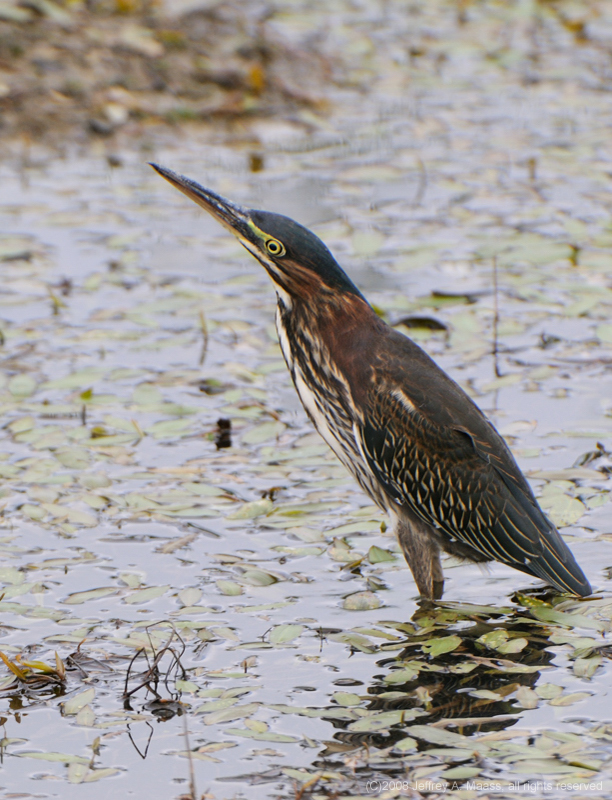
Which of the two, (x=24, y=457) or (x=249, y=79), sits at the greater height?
(x=249, y=79)

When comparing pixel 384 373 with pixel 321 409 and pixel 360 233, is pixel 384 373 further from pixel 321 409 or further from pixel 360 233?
pixel 360 233

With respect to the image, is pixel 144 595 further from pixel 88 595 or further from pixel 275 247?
pixel 275 247

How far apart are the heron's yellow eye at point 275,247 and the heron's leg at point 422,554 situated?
1.17 metres

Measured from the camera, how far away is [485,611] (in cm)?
450

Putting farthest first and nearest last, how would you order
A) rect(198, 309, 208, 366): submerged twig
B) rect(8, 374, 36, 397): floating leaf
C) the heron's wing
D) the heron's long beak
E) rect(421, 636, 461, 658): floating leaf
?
1. rect(198, 309, 208, 366): submerged twig
2. rect(8, 374, 36, 397): floating leaf
3. the heron's long beak
4. the heron's wing
5. rect(421, 636, 461, 658): floating leaf

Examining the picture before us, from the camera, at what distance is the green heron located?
443 centimetres

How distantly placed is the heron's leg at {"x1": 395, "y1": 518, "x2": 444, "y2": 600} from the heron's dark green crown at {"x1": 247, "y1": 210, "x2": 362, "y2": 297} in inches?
38.2

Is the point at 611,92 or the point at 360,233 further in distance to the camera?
the point at 611,92

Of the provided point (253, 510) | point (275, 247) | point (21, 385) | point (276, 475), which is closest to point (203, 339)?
point (21, 385)

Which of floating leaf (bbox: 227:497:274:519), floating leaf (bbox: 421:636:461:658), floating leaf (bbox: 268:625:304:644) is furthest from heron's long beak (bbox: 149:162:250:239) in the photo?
floating leaf (bbox: 421:636:461:658)

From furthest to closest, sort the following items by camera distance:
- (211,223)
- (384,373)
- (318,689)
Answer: (211,223), (384,373), (318,689)

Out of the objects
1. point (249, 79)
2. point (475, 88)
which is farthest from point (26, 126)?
point (475, 88)

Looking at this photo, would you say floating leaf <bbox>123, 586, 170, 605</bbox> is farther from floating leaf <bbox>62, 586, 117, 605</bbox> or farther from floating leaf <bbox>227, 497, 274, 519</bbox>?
floating leaf <bbox>227, 497, 274, 519</bbox>

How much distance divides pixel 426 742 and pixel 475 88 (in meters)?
9.22
